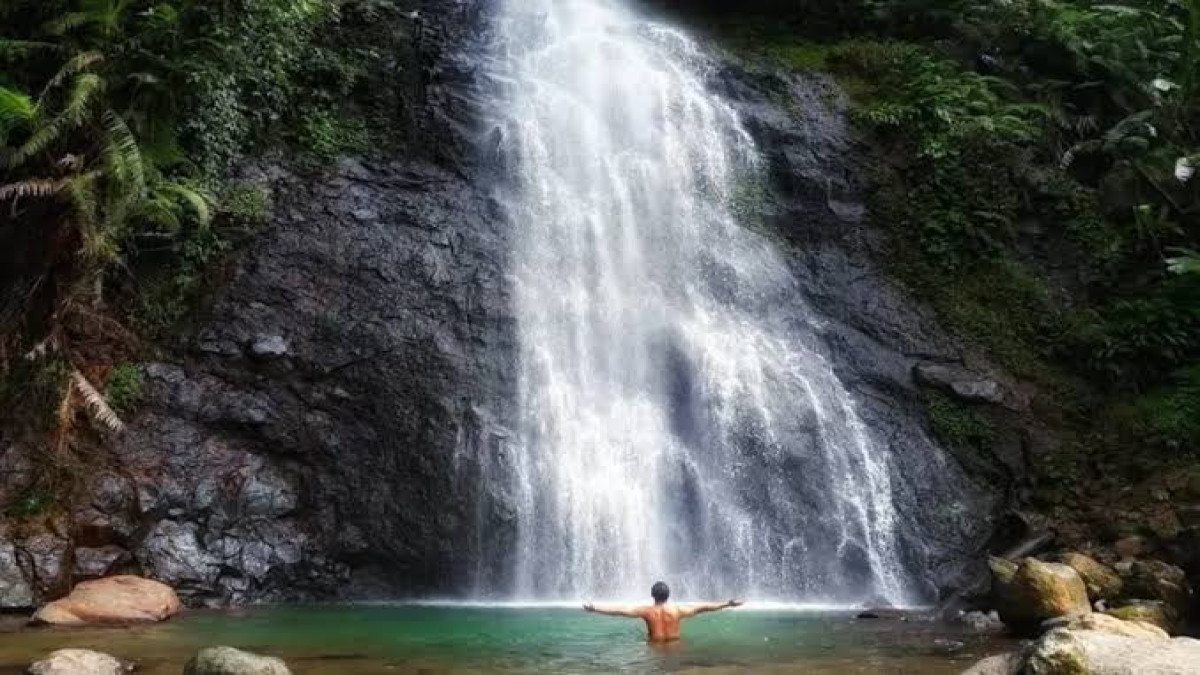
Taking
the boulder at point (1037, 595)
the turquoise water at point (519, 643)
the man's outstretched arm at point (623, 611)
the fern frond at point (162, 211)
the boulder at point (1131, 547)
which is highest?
the fern frond at point (162, 211)

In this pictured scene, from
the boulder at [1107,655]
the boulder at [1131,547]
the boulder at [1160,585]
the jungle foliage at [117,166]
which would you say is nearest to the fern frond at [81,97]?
the jungle foliage at [117,166]

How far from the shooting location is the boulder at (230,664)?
6195 mm

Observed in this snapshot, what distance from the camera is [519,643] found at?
27.7 feet

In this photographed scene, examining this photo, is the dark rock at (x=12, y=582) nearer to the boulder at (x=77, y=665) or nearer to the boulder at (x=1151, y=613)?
the boulder at (x=77, y=665)

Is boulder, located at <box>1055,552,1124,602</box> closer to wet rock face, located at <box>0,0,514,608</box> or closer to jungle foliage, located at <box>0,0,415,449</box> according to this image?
Answer: wet rock face, located at <box>0,0,514,608</box>

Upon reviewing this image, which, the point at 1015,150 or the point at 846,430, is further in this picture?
the point at 1015,150

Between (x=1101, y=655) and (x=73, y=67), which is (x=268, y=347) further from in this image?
(x=1101, y=655)

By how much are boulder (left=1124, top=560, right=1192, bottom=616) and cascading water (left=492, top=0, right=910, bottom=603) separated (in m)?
2.95

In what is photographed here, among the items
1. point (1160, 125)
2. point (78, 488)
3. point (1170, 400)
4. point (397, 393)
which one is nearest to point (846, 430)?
point (1170, 400)

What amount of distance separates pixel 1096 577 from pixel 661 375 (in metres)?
5.91

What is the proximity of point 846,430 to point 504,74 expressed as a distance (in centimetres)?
848

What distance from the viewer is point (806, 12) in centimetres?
2125

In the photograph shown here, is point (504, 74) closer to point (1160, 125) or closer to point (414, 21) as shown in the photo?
point (414, 21)

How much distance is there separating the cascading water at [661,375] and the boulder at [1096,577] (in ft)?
7.75
